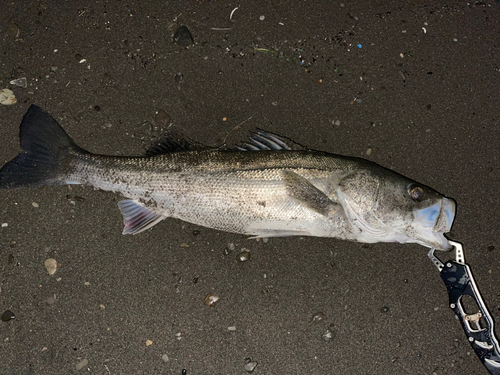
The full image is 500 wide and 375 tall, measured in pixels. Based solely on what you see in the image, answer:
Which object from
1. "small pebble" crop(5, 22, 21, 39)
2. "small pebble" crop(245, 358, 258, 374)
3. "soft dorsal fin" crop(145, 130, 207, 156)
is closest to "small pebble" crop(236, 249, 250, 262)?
"small pebble" crop(245, 358, 258, 374)

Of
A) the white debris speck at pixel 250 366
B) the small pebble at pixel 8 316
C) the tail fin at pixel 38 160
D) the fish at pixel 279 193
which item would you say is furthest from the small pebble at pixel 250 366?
the tail fin at pixel 38 160

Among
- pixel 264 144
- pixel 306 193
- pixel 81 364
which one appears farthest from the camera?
pixel 81 364

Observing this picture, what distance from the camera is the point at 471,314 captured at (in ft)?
11.1

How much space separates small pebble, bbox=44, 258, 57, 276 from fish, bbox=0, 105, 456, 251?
41.7 inches

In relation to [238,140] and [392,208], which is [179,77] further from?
[392,208]

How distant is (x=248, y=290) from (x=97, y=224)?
1785mm

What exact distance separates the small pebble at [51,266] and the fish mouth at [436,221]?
12.1 feet

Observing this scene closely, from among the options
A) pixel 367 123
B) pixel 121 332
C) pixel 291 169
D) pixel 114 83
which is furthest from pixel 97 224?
pixel 367 123

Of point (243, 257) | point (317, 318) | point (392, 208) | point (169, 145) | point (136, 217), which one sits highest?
point (392, 208)

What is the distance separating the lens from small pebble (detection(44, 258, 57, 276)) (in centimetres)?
338

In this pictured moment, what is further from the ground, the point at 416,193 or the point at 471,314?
the point at 416,193

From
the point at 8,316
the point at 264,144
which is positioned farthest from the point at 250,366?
the point at 8,316

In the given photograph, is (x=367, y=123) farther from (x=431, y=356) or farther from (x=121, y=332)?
(x=121, y=332)

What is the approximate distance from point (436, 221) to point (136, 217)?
289cm
